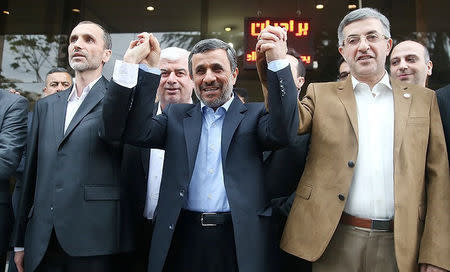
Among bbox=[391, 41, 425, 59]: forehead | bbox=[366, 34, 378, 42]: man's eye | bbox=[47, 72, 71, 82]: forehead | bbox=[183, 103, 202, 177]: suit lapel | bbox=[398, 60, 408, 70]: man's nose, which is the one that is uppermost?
bbox=[391, 41, 425, 59]: forehead

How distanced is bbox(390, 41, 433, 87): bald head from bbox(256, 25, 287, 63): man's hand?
149 centimetres

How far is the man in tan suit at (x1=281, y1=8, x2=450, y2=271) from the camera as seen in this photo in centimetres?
170

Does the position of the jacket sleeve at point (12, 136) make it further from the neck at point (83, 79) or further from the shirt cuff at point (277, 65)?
the shirt cuff at point (277, 65)

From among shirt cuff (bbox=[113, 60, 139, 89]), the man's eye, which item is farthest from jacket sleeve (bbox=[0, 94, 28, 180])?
the man's eye

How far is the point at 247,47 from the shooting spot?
522 cm

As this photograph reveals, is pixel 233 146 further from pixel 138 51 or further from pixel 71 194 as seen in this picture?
pixel 71 194

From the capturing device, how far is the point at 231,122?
1952mm

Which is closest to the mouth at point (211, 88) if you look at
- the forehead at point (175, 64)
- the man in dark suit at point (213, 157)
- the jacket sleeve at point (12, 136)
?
the man in dark suit at point (213, 157)

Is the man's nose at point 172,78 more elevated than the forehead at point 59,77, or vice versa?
the forehead at point 59,77

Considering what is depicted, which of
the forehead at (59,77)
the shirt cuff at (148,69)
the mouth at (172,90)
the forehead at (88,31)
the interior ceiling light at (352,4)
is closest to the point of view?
the shirt cuff at (148,69)

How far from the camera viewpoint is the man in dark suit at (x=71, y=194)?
194 centimetres

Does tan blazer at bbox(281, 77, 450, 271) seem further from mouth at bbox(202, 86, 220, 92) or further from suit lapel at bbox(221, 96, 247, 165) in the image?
mouth at bbox(202, 86, 220, 92)

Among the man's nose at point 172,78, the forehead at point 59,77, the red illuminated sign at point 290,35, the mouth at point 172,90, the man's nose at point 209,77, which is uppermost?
the red illuminated sign at point 290,35

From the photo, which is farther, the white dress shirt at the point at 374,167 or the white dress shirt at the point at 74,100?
the white dress shirt at the point at 74,100
